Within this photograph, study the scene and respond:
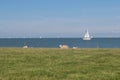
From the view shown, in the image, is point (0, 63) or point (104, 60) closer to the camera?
point (0, 63)

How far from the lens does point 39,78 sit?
1065 inches

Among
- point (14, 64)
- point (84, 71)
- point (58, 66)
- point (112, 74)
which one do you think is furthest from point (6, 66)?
point (112, 74)

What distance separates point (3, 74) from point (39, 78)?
331 cm

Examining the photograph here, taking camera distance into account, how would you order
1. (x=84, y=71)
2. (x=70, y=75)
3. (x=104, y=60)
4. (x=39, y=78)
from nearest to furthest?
1. (x=39, y=78)
2. (x=70, y=75)
3. (x=84, y=71)
4. (x=104, y=60)

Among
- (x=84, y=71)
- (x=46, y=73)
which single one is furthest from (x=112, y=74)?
(x=46, y=73)

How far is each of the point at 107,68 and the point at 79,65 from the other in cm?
311

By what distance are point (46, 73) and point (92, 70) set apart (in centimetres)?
414

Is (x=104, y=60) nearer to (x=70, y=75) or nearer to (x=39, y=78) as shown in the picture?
(x=70, y=75)

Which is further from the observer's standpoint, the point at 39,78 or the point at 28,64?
the point at 28,64

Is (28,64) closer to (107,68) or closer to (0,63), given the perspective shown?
(0,63)

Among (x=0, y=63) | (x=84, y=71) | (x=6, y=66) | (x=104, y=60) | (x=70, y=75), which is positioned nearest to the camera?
(x=70, y=75)

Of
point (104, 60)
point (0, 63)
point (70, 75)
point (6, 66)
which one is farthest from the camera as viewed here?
point (104, 60)

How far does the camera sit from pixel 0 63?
36.4m

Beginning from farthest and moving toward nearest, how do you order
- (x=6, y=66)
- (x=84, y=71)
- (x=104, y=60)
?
1. (x=104, y=60)
2. (x=6, y=66)
3. (x=84, y=71)
